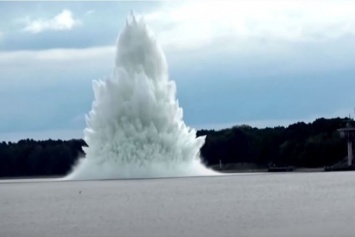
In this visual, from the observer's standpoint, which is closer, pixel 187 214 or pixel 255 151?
pixel 187 214

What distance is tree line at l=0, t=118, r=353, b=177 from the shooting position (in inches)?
5699

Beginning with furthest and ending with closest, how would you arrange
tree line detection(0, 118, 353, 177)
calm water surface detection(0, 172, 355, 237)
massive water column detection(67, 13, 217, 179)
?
tree line detection(0, 118, 353, 177) → massive water column detection(67, 13, 217, 179) → calm water surface detection(0, 172, 355, 237)

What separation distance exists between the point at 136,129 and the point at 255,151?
62.1 m

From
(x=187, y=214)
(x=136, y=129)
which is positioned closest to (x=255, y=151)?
(x=136, y=129)

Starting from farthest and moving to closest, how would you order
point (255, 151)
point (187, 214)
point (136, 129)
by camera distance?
point (255, 151) → point (136, 129) → point (187, 214)

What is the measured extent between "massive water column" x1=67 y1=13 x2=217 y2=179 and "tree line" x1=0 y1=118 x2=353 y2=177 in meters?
45.9

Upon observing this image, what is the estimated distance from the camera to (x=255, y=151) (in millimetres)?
157500

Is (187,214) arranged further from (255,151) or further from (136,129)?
(255,151)

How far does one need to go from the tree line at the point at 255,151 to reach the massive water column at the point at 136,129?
1806 inches

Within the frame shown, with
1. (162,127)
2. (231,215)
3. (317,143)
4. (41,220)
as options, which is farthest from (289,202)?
(317,143)

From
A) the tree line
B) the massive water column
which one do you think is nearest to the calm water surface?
the massive water column

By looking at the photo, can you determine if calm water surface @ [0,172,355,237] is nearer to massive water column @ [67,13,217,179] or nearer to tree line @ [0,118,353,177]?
massive water column @ [67,13,217,179]

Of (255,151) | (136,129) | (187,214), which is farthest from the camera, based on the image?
(255,151)

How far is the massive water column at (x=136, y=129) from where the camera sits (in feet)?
320
